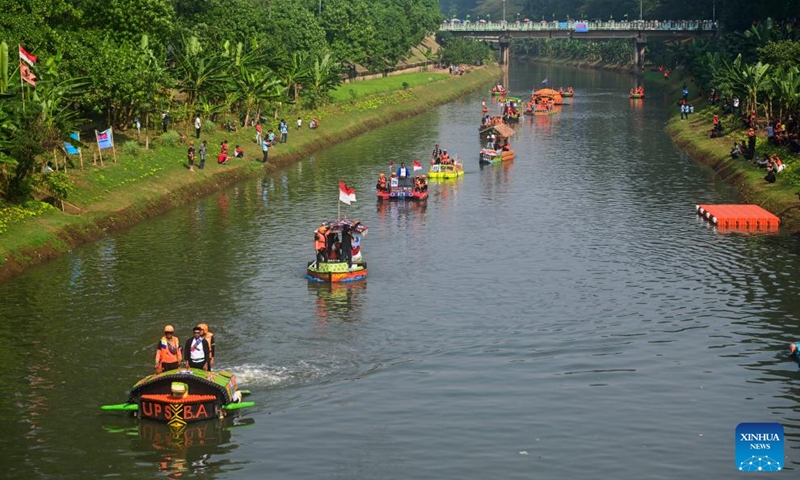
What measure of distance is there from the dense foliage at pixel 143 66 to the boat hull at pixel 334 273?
1716 cm

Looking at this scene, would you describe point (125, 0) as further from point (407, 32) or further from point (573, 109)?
point (407, 32)

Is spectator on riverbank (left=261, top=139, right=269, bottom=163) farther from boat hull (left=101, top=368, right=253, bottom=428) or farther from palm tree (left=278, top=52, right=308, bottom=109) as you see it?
boat hull (left=101, top=368, right=253, bottom=428)

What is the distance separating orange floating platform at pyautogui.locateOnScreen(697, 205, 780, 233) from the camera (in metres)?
67.9

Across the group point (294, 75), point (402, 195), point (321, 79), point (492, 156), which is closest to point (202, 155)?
point (402, 195)

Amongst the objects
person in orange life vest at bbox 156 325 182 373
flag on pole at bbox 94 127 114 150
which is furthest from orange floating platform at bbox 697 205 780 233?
person in orange life vest at bbox 156 325 182 373

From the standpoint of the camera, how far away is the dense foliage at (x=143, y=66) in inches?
2532

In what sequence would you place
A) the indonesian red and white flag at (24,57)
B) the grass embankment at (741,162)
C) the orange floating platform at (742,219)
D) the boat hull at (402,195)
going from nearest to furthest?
the indonesian red and white flag at (24,57) < the orange floating platform at (742,219) < the grass embankment at (741,162) < the boat hull at (402,195)

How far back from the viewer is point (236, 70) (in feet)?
337

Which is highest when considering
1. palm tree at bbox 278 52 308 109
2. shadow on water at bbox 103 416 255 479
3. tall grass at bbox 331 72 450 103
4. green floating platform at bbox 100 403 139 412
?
palm tree at bbox 278 52 308 109

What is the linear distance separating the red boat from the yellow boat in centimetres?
1128

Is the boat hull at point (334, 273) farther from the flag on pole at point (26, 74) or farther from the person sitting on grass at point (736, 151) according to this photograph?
the person sitting on grass at point (736, 151)

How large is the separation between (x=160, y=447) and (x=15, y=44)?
47793 mm

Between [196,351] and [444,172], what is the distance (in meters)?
56.5

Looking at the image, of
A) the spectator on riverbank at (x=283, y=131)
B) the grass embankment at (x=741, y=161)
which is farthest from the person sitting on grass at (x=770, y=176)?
the spectator on riverbank at (x=283, y=131)
